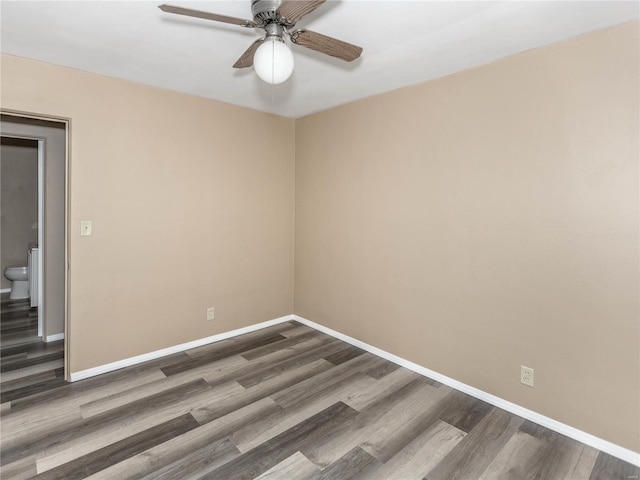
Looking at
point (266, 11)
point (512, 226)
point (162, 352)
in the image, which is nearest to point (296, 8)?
point (266, 11)

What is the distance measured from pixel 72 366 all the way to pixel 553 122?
12.8 feet

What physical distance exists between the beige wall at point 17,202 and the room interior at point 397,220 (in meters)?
3.58

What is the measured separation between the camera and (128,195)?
296 cm

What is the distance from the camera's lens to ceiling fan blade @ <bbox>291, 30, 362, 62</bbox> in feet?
5.11

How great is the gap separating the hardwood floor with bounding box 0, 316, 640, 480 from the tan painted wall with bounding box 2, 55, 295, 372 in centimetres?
52

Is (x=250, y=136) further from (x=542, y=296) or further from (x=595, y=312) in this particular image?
(x=595, y=312)

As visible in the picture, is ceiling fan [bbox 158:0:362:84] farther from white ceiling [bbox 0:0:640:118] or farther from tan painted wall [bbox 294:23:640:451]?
→ tan painted wall [bbox 294:23:640:451]

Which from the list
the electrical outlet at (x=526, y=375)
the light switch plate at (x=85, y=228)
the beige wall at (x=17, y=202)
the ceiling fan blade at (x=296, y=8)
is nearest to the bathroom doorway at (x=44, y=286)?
the light switch plate at (x=85, y=228)

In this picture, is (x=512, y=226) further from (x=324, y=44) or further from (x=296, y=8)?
(x=296, y=8)

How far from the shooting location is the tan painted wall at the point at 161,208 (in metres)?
2.73

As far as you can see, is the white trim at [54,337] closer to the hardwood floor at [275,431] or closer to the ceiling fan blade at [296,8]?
the hardwood floor at [275,431]

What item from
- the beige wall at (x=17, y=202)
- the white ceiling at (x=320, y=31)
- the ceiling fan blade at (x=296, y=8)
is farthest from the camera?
the beige wall at (x=17, y=202)

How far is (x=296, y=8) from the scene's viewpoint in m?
1.38

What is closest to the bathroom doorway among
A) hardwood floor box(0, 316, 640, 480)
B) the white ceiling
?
hardwood floor box(0, 316, 640, 480)
